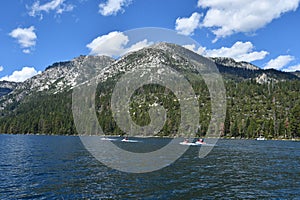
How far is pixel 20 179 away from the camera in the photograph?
40.6 meters

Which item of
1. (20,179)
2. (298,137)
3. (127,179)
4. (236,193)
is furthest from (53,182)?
(298,137)

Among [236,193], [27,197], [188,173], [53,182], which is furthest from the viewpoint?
[188,173]

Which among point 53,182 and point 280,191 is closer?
point 280,191

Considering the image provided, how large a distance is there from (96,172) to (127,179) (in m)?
8.74

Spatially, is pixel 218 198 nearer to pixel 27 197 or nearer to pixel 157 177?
pixel 157 177

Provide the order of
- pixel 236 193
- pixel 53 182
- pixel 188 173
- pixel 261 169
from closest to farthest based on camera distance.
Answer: pixel 236 193 < pixel 53 182 < pixel 188 173 < pixel 261 169

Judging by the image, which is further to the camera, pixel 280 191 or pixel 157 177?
pixel 157 177

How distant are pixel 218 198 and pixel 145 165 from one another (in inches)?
929

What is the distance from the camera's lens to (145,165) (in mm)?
53469

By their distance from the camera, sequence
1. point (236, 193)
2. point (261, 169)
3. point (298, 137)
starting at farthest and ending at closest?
point (298, 137) < point (261, 169) < point (236, 193)

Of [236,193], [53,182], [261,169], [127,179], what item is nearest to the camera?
[236,193]

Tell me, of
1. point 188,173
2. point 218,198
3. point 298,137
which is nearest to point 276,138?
point 298,137

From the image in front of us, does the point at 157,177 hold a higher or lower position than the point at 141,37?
lower

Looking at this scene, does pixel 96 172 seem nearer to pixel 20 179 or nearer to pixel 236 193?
pixel 20 179
